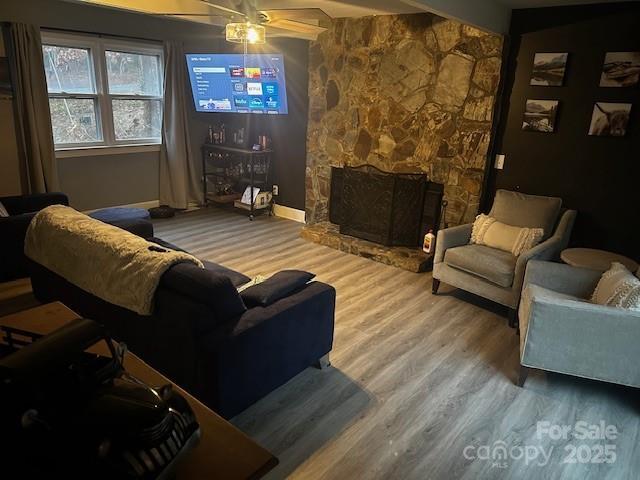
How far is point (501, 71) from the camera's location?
3791 millimetres

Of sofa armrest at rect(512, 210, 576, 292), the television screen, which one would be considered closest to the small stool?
the television screen

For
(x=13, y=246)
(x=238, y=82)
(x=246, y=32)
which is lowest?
(x=13, y=246)

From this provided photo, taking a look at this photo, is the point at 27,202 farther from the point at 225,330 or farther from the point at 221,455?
the point at 221,455

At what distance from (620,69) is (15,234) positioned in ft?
15.8

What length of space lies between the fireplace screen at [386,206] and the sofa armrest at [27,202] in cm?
287

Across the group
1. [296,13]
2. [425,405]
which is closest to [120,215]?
[296,13]

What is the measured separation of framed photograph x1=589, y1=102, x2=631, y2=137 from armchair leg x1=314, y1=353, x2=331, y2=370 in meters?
2.75

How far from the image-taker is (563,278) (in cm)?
291

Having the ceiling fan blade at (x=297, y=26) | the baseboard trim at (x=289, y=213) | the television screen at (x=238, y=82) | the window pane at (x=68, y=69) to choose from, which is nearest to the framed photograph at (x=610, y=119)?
the ceiling fan blade at (x=297, y=26)

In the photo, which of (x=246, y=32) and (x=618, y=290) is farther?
(x=246, y=32)

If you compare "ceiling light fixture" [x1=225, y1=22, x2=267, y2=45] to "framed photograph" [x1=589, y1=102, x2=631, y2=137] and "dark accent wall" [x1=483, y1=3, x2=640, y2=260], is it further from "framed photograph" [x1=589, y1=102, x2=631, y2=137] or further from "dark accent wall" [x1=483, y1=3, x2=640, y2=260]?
"framed photograph" [x1=589, y1=102, x2=631, y2=137]

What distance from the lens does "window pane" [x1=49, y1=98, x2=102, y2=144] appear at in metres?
4.98

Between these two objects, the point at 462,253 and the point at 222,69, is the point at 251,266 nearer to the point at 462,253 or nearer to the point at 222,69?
the point at 462,253

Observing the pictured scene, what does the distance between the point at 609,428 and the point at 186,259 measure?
7.75 feet
